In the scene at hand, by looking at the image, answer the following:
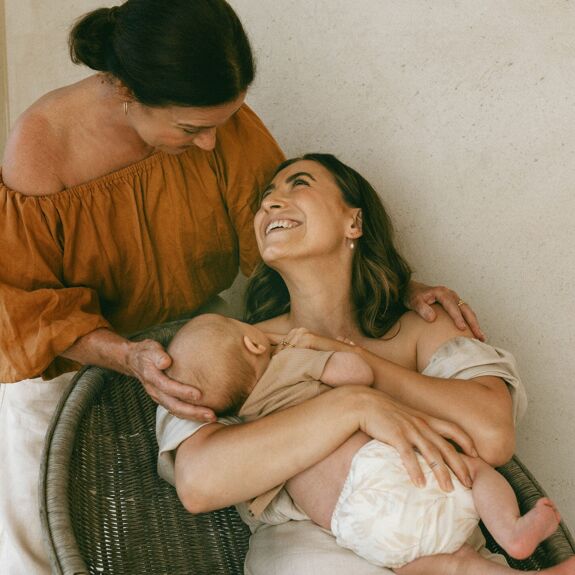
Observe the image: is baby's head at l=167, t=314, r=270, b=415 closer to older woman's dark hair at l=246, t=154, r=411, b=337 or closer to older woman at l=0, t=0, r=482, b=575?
older woman at l=0, t=0, r=482, b=575

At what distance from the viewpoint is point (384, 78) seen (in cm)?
235

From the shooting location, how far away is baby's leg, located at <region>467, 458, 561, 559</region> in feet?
4.43

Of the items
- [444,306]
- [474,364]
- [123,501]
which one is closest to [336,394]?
[474,364]

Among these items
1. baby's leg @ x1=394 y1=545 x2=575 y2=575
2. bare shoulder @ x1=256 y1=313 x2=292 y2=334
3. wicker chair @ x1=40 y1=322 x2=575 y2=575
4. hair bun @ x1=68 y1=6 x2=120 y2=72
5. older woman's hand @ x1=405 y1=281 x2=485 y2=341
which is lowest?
wicker chair @ x1=40 y1=322 x2=575 y2=575

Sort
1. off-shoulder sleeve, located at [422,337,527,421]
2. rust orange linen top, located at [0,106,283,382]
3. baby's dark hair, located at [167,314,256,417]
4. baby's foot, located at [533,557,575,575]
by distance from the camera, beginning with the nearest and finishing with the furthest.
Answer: baby's foot, located at [533,557,575,575], baby's dark hair, located at [167,314,256,417], off-shoulder sleeve, located at [422,337,527,421], rust orange linen top, located at [0,106,283,382]

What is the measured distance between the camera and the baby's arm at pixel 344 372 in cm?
162

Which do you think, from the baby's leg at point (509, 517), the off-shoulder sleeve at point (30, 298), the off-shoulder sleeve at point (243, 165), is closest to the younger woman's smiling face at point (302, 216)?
the off-shoulder sleeve at point (243, 165)

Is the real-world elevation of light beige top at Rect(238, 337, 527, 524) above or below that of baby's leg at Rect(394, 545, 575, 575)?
above

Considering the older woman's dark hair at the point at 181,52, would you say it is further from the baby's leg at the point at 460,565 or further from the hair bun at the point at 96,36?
the baby's leg at the point at 460,565

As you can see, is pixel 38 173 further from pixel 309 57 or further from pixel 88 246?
pixel 309 57

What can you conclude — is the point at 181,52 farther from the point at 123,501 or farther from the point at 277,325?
the point at 123,501

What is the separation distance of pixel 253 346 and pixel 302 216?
0.39m

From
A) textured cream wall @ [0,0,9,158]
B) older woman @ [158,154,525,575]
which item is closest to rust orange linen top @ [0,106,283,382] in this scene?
older woman @ [158,154,525,575]

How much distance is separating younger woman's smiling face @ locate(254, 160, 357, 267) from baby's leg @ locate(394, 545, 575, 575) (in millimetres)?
774
